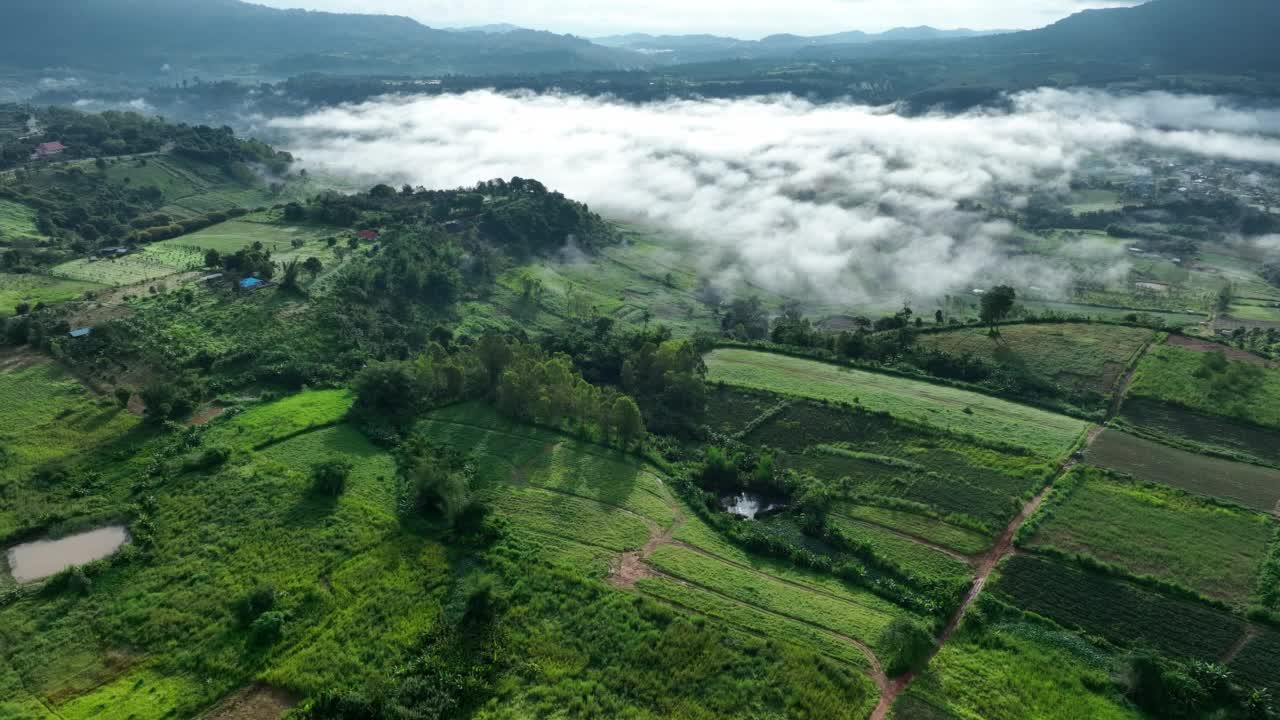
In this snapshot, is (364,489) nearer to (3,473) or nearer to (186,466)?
(186,466)

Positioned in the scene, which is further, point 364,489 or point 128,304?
point 128,304

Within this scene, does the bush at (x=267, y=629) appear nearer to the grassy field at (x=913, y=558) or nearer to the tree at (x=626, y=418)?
the tree at (x=626, y=418)

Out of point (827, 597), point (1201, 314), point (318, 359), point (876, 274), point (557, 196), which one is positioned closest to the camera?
point (827, 597)

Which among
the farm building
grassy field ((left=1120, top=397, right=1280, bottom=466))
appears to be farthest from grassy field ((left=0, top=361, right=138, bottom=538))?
the farm building

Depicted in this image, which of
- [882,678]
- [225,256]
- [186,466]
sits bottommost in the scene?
[882,678]

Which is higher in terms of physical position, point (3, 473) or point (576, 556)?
point (3, 473)

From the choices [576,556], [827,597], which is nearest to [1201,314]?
[827,597]

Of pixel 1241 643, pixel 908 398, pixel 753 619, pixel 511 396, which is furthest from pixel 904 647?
pixel 511 396

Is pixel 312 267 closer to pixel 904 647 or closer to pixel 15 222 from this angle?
pixel 15 222
